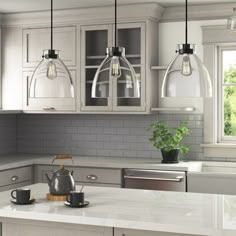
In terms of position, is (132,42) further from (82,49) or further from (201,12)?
(201,12)

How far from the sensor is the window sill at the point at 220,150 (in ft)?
18.0

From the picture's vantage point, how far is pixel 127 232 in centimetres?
292

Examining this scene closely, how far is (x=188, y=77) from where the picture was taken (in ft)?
9.64

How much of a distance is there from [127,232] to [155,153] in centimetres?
294

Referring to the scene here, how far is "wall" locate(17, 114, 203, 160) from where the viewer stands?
5766mm

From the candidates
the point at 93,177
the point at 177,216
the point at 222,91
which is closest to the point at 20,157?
the point at 93,177

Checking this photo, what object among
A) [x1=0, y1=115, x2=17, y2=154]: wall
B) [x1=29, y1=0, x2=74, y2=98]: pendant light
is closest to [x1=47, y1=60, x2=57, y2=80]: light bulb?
[x1=29, y1=0, x2=74, y2=98]: pendant light

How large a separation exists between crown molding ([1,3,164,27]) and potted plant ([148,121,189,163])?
3.86 ft

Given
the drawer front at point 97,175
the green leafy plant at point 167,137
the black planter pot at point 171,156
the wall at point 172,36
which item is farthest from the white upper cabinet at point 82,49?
the drawer front at point 97,175

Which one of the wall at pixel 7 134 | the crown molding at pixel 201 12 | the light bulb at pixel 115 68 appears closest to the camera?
the light bulb at pixel 115 68

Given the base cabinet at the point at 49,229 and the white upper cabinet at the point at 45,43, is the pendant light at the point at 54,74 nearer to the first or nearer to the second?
the base cabinet at the point at 49,229

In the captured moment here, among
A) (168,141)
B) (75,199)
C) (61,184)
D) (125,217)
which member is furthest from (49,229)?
(168,141)

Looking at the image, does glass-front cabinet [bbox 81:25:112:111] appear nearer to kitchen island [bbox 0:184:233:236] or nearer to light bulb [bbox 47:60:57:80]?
kitchen island [bbox 0:184:233:236]

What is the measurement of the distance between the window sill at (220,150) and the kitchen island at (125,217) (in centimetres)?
204
